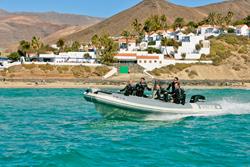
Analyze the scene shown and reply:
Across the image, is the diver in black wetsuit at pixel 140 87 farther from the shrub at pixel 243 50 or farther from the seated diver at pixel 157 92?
the shrub at pixel 243 50

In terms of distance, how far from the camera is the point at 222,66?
301 ft

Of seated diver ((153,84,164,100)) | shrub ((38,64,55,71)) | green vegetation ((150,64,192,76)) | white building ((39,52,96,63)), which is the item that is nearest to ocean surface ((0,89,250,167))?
seated diver ((153,84,164,100))

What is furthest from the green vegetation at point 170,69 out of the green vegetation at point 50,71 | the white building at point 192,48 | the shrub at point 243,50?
the shrub at point 243,50

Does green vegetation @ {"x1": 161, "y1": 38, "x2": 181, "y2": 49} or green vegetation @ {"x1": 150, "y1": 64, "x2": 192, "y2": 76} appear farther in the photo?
green vegetation @ {"x1": 161, "y1": 38, "x2": 181, "y2": 49}

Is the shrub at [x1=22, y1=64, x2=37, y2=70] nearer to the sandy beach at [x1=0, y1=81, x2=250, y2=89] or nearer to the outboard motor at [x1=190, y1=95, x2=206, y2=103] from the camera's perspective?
the sandy beach at [x1=0, y1=81, x2=250, y2=89]

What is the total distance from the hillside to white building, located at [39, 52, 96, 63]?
14587mm

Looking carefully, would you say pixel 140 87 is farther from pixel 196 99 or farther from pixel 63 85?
pixel 63 85

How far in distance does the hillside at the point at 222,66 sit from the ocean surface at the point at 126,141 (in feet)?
182

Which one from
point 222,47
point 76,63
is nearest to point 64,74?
point 76,63

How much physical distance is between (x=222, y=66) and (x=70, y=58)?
28.7 metres

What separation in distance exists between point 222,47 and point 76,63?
33122 millimetres

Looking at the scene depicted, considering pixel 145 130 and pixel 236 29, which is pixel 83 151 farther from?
A: pixel 236 29

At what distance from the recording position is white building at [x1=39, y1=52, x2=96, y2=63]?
91.1 meters

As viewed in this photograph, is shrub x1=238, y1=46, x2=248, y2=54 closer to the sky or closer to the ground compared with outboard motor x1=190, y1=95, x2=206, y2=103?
closer to the sky
